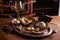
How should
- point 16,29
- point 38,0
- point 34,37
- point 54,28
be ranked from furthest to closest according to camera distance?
1. point 38,0
2. point 54,28
3. point 16,29
4. point 34,37

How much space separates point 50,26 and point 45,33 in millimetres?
292

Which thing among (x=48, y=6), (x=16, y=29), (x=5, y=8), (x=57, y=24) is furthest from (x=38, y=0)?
(x=16, y=29)

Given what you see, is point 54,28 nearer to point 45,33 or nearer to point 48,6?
point 45,33

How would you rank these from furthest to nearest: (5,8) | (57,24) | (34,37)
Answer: (5,8) < (57,24) < (34,37)

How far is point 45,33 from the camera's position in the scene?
77.2 inches

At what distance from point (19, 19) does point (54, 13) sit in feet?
6.12

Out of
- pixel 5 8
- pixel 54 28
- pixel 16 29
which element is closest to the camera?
pixel 16 29

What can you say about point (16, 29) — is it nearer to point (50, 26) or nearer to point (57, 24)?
point (50, 26)

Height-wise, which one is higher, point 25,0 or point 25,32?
point 25,0

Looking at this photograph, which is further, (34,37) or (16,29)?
(16,29)

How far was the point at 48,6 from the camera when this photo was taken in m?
4.00

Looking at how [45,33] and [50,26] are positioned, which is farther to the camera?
[50,26]

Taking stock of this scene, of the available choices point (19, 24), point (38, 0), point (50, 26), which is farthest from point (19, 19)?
point (38, 0)

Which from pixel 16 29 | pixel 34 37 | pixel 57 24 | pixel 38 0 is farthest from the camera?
pixel 38 0
